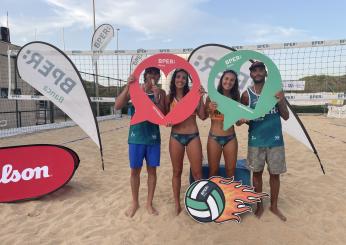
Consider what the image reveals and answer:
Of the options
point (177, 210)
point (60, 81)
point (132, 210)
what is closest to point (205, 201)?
point (177, 210)

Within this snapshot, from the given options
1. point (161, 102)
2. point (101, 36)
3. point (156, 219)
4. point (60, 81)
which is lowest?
point (156, 219)

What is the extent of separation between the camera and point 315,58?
504 centimetres

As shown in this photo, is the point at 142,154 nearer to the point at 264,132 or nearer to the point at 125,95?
the point at 125,95

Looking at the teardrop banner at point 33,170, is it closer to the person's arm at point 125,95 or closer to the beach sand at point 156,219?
the beach sand at point 156,219

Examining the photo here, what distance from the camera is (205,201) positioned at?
116 inches

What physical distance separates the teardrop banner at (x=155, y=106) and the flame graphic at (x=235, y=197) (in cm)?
71

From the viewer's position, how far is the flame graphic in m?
2.92

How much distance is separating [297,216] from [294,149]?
13.3 feet

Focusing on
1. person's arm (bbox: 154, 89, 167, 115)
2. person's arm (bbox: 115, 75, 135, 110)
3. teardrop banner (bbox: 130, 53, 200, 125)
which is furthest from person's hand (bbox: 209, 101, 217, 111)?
person's arm (bbox: 115, 75, 135, 110)

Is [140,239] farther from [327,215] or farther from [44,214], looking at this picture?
[327,215]

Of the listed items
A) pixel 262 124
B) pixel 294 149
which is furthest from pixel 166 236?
pixel 294 149

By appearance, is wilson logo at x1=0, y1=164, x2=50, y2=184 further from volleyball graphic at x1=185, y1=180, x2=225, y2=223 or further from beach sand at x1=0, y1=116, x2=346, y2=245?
volleyball graphic at x1=185, y1=180, x2=225, y2=223

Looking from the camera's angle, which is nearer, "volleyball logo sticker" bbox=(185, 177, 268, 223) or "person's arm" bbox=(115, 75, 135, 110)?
"volleyball logo sticker" bbox=(185, 177, 268, 223)

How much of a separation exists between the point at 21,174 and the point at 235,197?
2.44m
